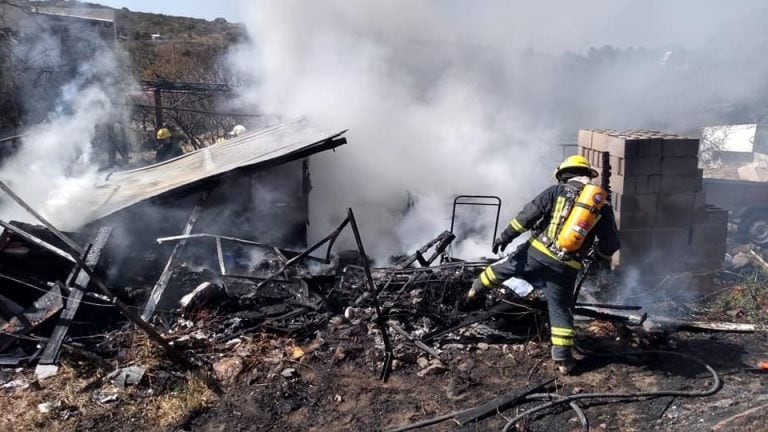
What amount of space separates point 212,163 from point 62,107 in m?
7.57

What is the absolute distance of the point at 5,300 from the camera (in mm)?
5312

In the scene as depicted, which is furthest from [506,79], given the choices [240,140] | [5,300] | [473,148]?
[5,300]

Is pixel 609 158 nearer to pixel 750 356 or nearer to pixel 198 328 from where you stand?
pixel 750 356

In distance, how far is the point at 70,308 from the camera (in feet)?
17.3

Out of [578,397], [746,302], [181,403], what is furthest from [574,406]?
[746,302]

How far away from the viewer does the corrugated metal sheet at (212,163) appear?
6.86m

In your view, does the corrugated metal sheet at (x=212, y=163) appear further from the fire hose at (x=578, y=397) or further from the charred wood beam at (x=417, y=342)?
the fire hose at (x=578, y=397)

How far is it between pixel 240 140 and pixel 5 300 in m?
5.04

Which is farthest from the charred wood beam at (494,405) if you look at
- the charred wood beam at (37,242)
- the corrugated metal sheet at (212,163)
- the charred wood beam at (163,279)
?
the charred wood beam at (37,242)

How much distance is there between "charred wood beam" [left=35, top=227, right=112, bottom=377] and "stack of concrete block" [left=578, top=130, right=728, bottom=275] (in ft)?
18.5

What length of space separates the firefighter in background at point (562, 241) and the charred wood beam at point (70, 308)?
149 inches

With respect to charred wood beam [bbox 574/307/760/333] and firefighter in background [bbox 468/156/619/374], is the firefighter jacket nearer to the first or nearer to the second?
firefighter in background [bbox 468/156/619/374]

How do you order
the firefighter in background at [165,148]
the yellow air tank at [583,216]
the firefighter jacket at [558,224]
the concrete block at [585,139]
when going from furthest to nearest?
the firefighter in background at [165,148], the concrete block at [585,139], the firefighter jacket at [558,224], the yellow air tank at [583,216]

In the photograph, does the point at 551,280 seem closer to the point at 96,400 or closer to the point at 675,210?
the point at 675,210
